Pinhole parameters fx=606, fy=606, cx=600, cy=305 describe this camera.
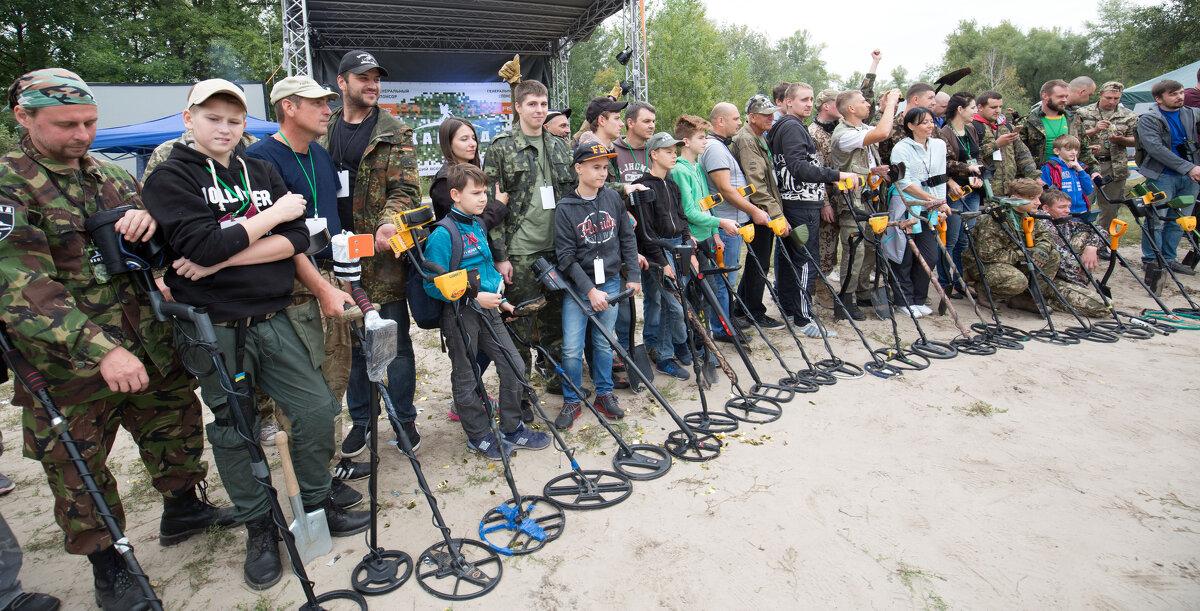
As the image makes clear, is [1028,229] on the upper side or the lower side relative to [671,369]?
upper

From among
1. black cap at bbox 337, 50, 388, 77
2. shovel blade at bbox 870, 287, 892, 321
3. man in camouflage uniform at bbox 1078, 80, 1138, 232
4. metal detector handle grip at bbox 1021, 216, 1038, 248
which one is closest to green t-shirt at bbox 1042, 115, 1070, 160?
man in camouflage uniform at bbox 1078, 80, 1138, 232

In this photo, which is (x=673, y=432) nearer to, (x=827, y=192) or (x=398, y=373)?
(x=398, y=373)

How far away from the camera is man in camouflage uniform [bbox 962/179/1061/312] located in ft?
18.5

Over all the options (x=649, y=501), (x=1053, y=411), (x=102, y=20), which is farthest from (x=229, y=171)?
(x=102, y=20)

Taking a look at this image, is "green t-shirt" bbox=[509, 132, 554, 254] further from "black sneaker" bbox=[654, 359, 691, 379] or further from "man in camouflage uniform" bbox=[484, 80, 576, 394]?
"black sneaker" bbox=[654, 359, 691, 379]

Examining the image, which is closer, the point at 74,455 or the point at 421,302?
the point at 74,455

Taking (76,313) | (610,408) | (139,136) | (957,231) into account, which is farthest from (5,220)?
(139,136)

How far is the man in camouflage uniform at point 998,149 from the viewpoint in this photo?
6344 millimetres

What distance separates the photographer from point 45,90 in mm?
2137

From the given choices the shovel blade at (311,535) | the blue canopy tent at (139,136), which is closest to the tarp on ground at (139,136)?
the blue canopy tent at (139,136)

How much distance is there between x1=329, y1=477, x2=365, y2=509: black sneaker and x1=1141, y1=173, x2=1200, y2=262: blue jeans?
7782 millimetres

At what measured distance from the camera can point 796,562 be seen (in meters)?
2.47

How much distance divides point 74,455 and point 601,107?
3.68 metres

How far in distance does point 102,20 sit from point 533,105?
2667cm
